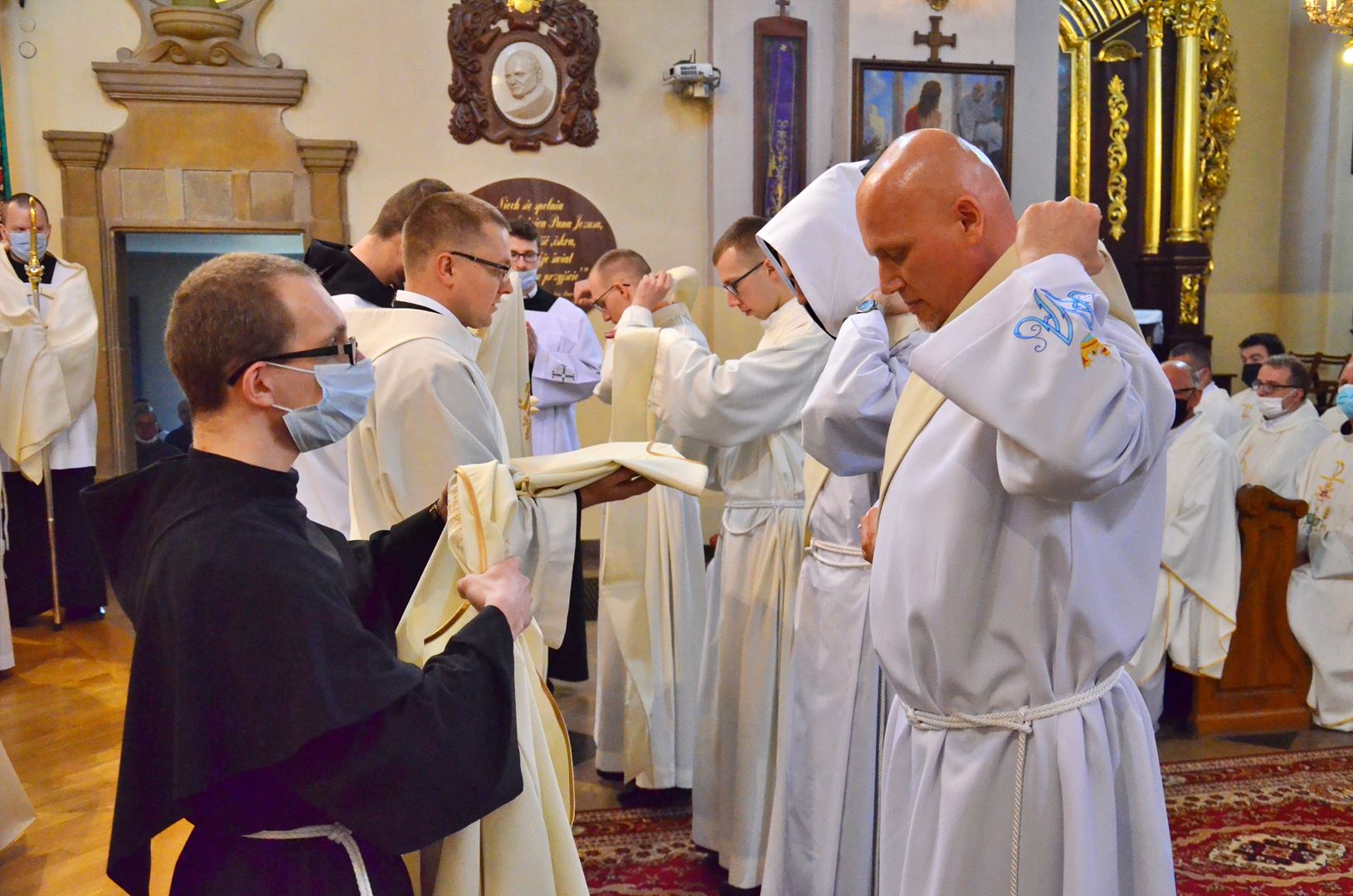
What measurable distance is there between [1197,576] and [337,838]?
14.6 ft

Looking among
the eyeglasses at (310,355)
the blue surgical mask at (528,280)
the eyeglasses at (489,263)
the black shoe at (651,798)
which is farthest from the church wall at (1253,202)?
the eyeglasses at (310,355)

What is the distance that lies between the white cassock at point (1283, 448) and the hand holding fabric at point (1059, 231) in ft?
16.5

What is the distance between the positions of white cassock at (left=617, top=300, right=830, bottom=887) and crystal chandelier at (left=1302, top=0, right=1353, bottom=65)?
684 cm

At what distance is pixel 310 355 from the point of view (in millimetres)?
1673

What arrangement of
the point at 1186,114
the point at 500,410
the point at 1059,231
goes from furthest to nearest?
the point at 1186,114
the point at 500,410
the point at 1059,231

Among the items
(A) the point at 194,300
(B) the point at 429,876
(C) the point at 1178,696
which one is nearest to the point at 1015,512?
(B) the point at 429,876

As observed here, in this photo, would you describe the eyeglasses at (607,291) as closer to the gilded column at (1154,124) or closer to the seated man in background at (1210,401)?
the seated man in background at (1210,401)

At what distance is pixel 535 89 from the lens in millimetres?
8773

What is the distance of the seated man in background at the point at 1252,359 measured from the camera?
788cm

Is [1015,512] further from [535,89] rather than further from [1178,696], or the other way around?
[535,89]

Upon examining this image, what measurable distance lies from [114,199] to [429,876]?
7844 millimetres

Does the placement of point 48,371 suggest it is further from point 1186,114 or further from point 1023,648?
point 1186,114

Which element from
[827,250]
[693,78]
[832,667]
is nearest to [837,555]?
[832,667]

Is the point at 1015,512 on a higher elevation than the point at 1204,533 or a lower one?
higher
